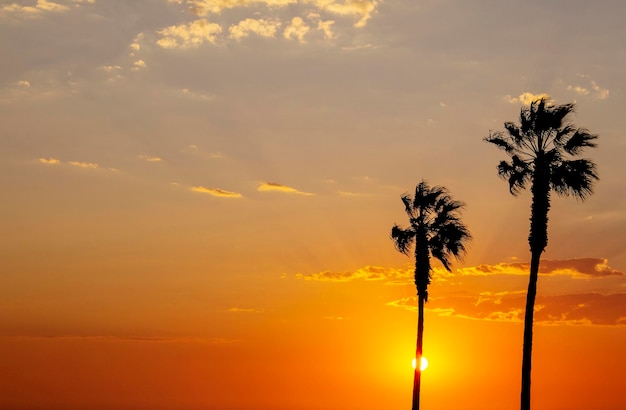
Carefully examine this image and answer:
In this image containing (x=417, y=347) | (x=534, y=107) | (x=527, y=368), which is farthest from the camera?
(x=417, y=347)

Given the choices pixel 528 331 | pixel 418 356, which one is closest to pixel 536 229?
pixel 528 331

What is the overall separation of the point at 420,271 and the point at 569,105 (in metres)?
17.7

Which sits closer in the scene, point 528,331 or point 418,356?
point 528,331

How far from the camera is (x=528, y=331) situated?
56.8 metres

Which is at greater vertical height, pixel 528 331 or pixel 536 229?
pixel 536 229

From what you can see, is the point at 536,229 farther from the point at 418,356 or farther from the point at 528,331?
the point at 418,356

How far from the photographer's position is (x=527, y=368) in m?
56.0

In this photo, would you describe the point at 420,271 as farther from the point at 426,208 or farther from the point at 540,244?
the point at 540,244

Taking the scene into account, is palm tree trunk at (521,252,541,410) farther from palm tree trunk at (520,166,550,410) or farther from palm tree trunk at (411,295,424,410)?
palm tree trunk at (411,295,424,410)

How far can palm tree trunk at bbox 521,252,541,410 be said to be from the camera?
55688 millimetres

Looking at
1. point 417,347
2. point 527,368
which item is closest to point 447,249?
point 417,347

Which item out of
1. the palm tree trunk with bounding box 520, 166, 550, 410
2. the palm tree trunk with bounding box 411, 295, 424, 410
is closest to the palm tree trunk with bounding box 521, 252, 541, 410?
the palm tree trunk with bounding box 520, 166, 550, 410

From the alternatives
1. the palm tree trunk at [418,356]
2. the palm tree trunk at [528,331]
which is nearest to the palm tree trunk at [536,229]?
the palm tree trunk at [528,331]

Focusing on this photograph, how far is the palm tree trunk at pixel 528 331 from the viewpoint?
2192 inches
